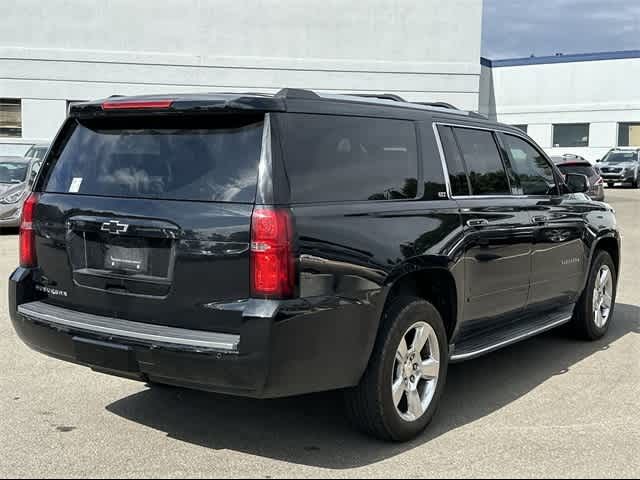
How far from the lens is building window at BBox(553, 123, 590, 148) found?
137 ft

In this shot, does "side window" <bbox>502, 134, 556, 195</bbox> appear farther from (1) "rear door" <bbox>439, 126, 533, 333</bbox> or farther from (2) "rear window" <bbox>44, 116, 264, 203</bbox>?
(2) "rear window" <bbox>44, 116, 264, 203</bbox>

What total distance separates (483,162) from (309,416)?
211 cm

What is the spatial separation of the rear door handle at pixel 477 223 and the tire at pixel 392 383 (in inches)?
26.8

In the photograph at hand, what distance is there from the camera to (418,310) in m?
4.55

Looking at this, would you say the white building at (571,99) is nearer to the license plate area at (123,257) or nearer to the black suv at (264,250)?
the black suv at (264,250)

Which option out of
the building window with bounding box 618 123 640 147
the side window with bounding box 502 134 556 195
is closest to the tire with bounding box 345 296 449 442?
the side window with bounding box 502 134 556 195

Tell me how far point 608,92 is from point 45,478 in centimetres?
4088

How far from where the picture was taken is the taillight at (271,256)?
377 cm

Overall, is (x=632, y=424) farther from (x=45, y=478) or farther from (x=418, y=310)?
(x=45, y=478)

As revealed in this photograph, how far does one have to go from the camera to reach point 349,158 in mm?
4375

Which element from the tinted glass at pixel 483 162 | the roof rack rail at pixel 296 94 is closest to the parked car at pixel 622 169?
the tinted glass at pixel 483 162

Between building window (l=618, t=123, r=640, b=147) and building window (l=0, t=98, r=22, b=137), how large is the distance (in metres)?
28.7

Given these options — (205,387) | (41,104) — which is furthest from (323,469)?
(41,104)

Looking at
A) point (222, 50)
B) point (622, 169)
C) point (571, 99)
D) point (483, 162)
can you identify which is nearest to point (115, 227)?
point (483, 162)
